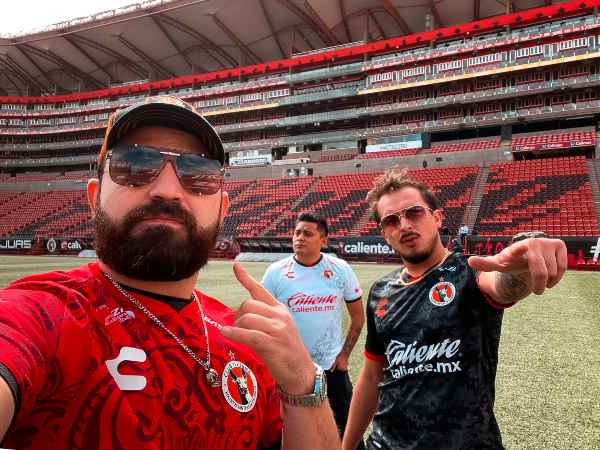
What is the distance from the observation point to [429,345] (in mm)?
2166

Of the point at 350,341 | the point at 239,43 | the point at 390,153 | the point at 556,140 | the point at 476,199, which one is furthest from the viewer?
the point at 239,43

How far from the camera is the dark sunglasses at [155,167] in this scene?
146 cm

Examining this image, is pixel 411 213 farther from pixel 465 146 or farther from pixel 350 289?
pixel 465 146

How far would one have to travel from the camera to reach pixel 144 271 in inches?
52.2

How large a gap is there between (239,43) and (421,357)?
55.7m

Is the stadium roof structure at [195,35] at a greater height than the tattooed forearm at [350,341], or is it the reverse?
the stadium roof structure at [195,35]

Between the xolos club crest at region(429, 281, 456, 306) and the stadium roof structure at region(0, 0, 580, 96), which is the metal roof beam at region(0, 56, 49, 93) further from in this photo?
the xolos club crest at region(429, 281, 456, 306)

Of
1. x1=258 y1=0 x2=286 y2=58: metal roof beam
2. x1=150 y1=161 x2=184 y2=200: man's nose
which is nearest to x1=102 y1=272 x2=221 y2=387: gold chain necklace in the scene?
x1=150 y1=161 x2=184 y2=200: man's nose

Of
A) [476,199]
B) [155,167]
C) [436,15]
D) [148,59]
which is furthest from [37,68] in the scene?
[155,167]

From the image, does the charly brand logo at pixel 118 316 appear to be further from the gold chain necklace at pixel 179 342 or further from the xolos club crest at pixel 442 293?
the xolos club crest at pixel 442 293

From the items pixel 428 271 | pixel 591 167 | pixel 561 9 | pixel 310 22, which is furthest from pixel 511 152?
pixel 428 271

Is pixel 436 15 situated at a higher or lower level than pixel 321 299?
higher

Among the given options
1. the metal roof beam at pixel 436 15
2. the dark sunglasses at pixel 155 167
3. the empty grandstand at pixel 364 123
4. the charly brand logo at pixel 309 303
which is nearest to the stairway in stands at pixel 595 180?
the empty grandstand at pixel 364 123

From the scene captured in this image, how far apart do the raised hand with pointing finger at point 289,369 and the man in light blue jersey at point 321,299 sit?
8.23 feet
